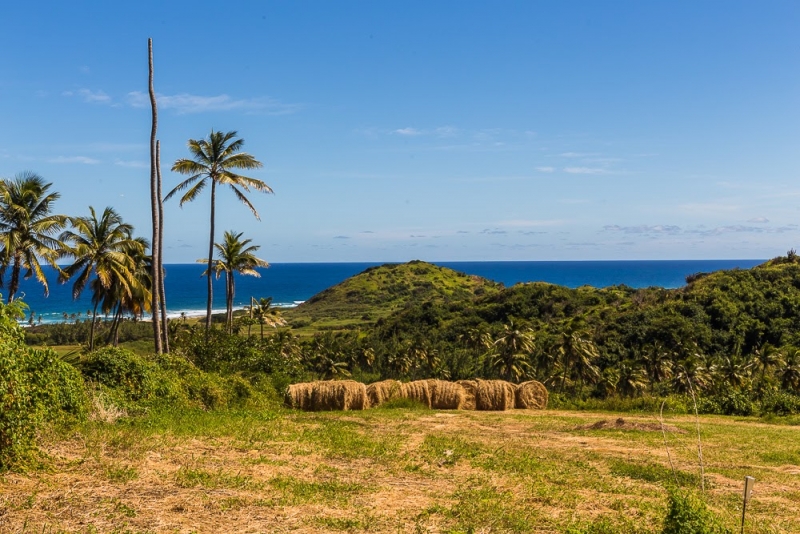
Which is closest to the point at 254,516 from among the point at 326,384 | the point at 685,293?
the point at 326,384

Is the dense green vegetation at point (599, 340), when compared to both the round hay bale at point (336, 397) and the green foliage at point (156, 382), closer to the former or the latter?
the round hay bale at point (336, 397)

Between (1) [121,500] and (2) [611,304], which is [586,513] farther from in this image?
(2) [611,304]

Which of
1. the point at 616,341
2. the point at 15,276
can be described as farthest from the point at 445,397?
the point at 616,341

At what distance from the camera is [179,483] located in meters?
10.7

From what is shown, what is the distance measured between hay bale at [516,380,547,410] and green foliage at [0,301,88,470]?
Answer: 23247mm

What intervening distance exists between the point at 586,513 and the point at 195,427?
9.54 metres

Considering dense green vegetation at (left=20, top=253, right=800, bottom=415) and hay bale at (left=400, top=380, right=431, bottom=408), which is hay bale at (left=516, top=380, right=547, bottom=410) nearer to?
dense green vegetation at (left=20, top=253, right=800, bottom=415)

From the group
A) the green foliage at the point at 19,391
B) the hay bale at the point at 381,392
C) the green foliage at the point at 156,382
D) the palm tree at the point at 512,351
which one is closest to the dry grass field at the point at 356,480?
the green foliage at the point at 19,391

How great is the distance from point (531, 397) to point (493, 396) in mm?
2518

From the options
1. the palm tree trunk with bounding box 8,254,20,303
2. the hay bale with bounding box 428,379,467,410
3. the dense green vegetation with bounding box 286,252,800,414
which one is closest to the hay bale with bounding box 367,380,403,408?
the hay bale with bounding box 428,379,467,410

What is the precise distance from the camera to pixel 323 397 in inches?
1065

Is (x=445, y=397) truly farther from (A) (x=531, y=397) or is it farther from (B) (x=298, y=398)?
(B) (x=298, y=398)

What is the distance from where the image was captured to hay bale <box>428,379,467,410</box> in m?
29.7

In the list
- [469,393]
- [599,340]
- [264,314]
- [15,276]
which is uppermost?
[15,276]
